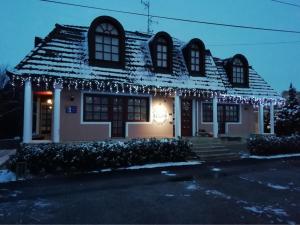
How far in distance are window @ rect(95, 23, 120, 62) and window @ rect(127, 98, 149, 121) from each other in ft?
8.18

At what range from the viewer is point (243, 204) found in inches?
261

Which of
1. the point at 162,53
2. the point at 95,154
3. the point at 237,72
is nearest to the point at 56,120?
the point at 95,154

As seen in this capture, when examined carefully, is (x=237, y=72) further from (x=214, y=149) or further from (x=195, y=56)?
(x=214, y=149)

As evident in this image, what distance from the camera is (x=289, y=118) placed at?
2502 cm

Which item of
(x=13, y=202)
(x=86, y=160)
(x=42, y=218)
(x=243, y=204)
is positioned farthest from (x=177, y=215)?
(x=86, y=160)

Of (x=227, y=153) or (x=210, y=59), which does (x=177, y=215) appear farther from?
(x=210, y=59)

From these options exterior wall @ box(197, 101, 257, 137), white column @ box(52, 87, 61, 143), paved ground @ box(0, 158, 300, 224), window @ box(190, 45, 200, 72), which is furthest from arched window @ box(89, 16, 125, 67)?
exterior wall @ box(197, 101, 257, 137)

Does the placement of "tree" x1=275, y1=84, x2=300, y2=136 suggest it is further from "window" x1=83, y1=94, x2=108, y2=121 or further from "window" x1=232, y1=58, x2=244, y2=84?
"window" x1=83, y1=94, x2=108, y2=121

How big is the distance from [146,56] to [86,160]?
25.7 feet

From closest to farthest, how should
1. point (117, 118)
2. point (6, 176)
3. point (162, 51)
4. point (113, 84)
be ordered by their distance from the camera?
point (6, 176) < point (113, 84) < point (117, 118) < point (162, 51)

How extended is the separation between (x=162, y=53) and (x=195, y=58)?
230 centimetres

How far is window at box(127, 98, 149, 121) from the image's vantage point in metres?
16.0

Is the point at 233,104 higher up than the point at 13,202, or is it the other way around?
the point at 233,104

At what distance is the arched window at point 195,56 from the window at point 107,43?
451 centimetres
